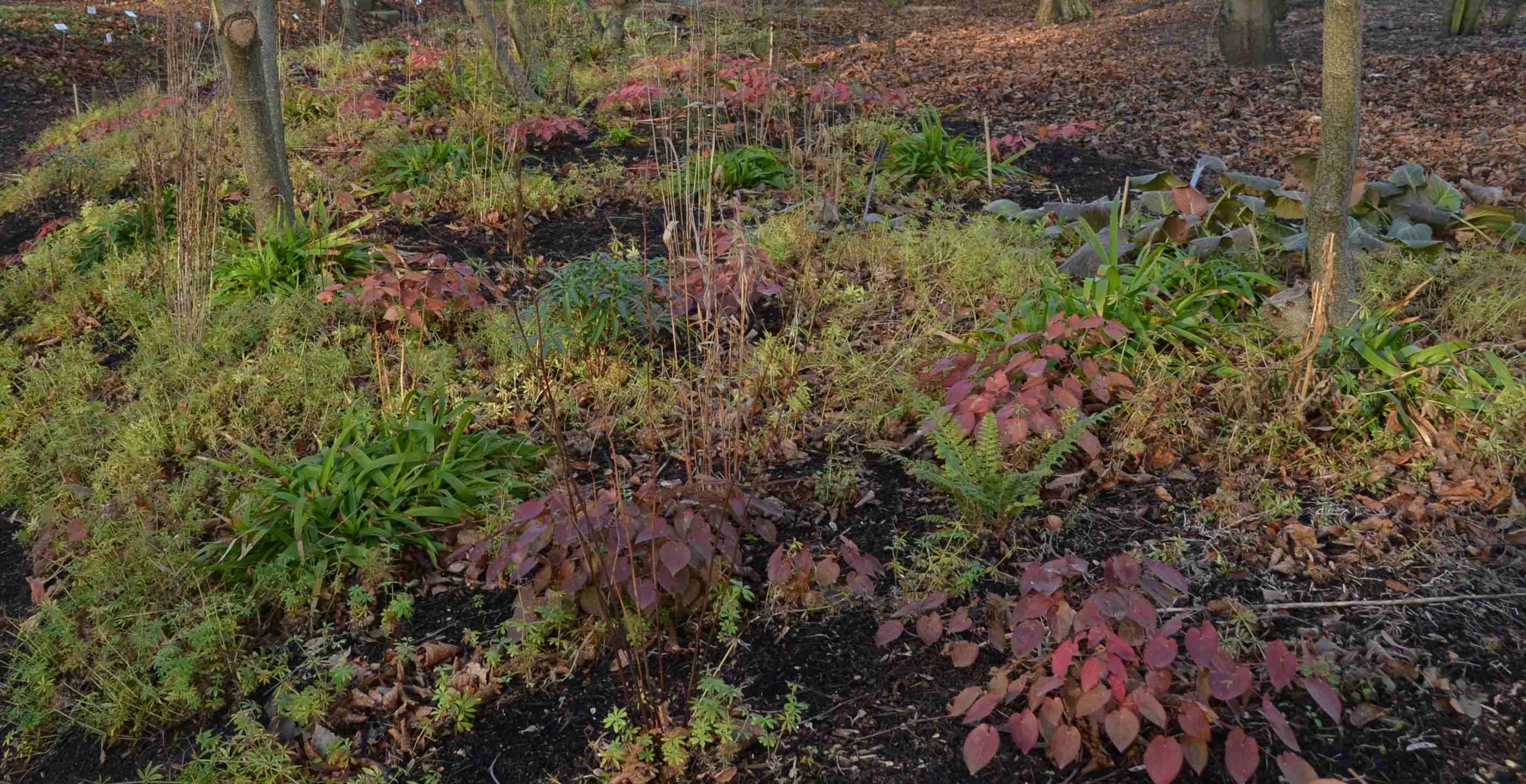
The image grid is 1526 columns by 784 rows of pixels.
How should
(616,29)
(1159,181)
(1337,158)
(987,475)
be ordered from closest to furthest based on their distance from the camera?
(987,475) → (1337,158) → (1159,181) → (616,29)

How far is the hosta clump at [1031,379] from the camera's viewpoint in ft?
9.54

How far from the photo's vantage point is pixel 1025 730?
196 cm

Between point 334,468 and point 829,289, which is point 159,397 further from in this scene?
point 829,289

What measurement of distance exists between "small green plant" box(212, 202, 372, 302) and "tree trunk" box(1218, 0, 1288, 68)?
7392mm

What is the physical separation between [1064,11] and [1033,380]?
11.2 meters

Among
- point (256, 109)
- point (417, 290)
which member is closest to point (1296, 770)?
point (417, 290)

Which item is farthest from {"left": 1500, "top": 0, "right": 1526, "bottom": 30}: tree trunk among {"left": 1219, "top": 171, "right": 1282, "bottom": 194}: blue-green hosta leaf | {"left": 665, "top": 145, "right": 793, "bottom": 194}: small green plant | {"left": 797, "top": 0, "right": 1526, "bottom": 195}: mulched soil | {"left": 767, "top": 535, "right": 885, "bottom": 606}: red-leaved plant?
{"left": 767, "top": 535, "right": 885, "bottom": 606}: red-leaved plant

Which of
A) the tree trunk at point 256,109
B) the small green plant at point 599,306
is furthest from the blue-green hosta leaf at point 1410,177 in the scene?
the tree trunk at point 256,109

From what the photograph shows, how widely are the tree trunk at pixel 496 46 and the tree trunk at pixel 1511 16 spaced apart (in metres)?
8.67

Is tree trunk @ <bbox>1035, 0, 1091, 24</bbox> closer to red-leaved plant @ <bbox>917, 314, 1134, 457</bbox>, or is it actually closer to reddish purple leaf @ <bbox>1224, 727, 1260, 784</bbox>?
red-leaved plant @ <bbox>917, 314, 1134, 457</bbox>

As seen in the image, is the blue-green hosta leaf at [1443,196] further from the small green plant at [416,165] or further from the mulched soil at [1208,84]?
the small green plant at [416,165]

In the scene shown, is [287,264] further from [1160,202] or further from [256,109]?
[1160,202]

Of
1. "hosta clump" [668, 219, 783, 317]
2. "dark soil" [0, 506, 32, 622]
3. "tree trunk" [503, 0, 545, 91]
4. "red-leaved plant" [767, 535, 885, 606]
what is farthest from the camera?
"tree trunk" [503, 0, 545, 91]

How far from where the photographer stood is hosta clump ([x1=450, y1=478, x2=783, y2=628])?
230 centimetres
